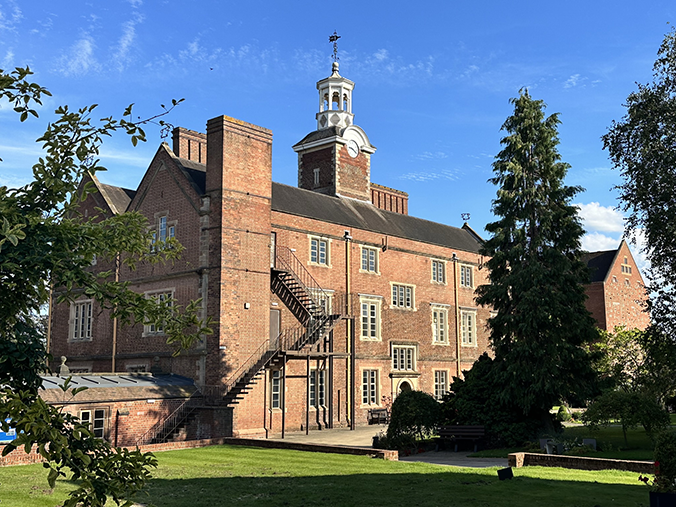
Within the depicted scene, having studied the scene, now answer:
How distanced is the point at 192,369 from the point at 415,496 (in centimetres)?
1642

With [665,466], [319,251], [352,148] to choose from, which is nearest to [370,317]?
[319,251]

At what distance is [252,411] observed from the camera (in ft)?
91.3

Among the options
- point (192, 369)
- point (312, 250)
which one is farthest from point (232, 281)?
point (312, 250)

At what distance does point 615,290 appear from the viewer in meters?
60.8

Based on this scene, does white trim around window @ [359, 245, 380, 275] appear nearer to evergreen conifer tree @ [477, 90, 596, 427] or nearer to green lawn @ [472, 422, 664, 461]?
evergreen conifer tree @ [477, 90, 596, 427]

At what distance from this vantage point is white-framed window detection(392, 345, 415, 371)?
37.1 m

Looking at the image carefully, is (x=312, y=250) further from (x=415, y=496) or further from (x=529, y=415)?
(x=415, y=496)

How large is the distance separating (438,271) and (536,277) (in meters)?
15.7

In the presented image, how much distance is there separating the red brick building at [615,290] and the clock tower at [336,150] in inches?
1071

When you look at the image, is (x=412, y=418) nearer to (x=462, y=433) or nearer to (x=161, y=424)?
(x=462, y=433)

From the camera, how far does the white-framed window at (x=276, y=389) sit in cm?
2966

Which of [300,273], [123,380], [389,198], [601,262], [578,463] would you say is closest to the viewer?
[578,463]

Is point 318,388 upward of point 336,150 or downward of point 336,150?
downward

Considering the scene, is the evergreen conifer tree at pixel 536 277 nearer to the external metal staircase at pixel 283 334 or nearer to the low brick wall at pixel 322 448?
the low brick wall at pixel 322 448
